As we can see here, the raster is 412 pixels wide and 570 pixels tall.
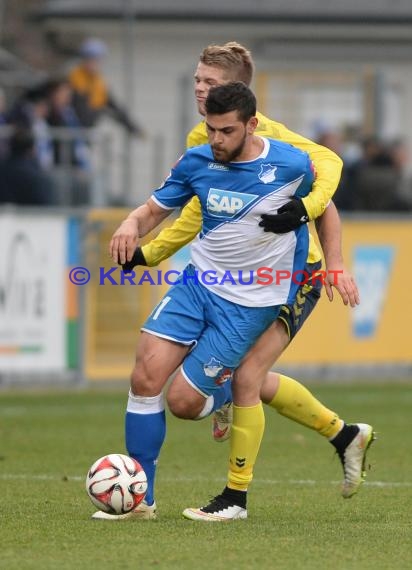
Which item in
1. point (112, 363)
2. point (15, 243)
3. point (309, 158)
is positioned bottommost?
point (112, 363)

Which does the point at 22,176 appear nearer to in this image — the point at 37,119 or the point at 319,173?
the point at 37,119

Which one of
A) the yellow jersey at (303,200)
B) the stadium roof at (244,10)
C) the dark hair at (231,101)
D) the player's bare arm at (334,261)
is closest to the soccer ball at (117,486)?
the yellow jersey at (303,200)

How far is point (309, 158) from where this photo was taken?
7211mm

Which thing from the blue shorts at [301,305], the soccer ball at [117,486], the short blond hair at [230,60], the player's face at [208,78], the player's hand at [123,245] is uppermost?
the short blond hair at [230,60]

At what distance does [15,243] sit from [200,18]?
10431mm

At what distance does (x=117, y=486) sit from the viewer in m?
6.86

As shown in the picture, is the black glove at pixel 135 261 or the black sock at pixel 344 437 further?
the black sock at pixel 344 437

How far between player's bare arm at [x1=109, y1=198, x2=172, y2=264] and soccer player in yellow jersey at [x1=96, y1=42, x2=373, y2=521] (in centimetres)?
12

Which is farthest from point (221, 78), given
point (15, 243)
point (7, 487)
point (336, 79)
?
point (336, 79)

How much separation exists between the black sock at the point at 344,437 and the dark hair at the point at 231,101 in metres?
1.93

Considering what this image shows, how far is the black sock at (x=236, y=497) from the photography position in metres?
7.09

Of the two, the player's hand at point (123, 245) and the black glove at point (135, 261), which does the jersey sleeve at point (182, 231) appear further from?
the player's hand at point (123, 245)

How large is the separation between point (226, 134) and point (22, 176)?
9.33 metres

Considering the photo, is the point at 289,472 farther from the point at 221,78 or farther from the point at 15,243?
the point at 15,243
